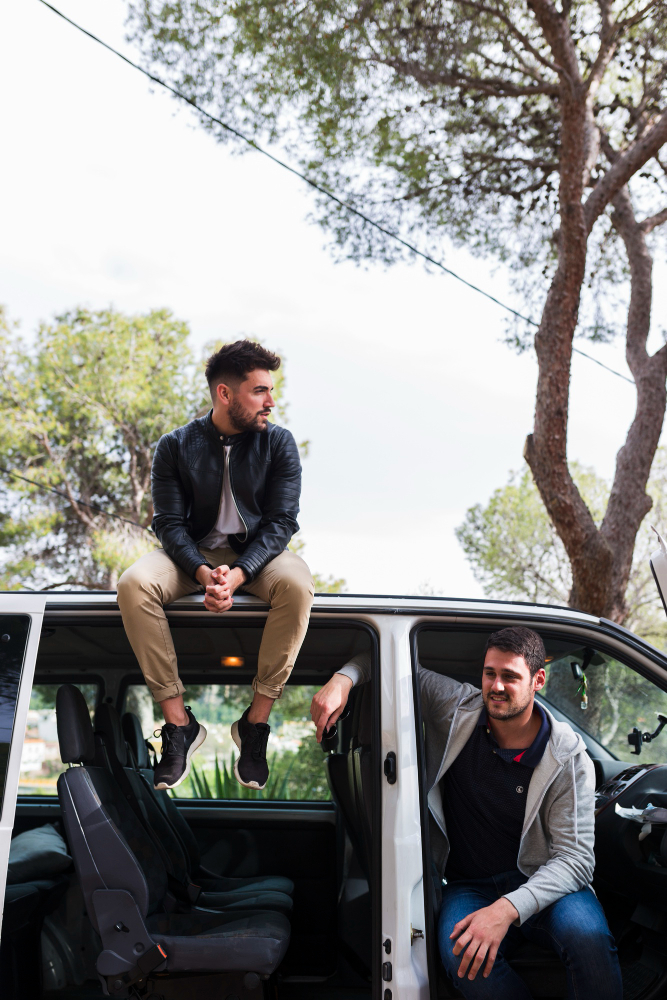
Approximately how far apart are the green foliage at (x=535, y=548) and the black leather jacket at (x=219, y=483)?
47.0ft

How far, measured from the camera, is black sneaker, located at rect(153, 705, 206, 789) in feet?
8.61

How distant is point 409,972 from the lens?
2.36 meters

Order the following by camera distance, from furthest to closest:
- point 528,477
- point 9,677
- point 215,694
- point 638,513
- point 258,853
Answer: point 528,477
point 638,513
point 215,694
point 258,853
point 9,677

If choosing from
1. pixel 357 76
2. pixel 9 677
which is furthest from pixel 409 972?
pixel 357 76

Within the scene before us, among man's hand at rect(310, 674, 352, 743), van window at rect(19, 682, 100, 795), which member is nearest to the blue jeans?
man's hand at rect(310, 674, 352, 743)

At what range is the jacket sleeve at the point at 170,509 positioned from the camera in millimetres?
2891

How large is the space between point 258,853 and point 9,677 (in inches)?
90.4

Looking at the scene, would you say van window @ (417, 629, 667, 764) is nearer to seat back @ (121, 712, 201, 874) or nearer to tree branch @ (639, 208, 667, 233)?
seat back @ (121, 712, 201, 874)

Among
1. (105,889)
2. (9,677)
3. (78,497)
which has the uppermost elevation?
(78,497)

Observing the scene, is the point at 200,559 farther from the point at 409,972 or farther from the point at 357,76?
the point at 357,76

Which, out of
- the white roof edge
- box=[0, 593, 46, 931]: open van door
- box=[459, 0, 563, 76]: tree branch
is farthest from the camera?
box=[459, 0, 563, 76]: tree branch

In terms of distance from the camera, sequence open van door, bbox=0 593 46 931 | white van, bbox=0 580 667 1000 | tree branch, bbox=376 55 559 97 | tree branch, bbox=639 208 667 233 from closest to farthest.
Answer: open van door, bbox=0 593 46 931 < white van, bbox=0 580 667 1000 < tree branch, bbox=376 55 559 97 < tree branch, bbox=639 208 667 233

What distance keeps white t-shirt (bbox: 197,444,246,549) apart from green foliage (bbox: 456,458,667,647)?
14442 millimetres

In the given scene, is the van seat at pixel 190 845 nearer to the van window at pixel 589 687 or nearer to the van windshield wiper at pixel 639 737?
the van window at pixel 589 687
